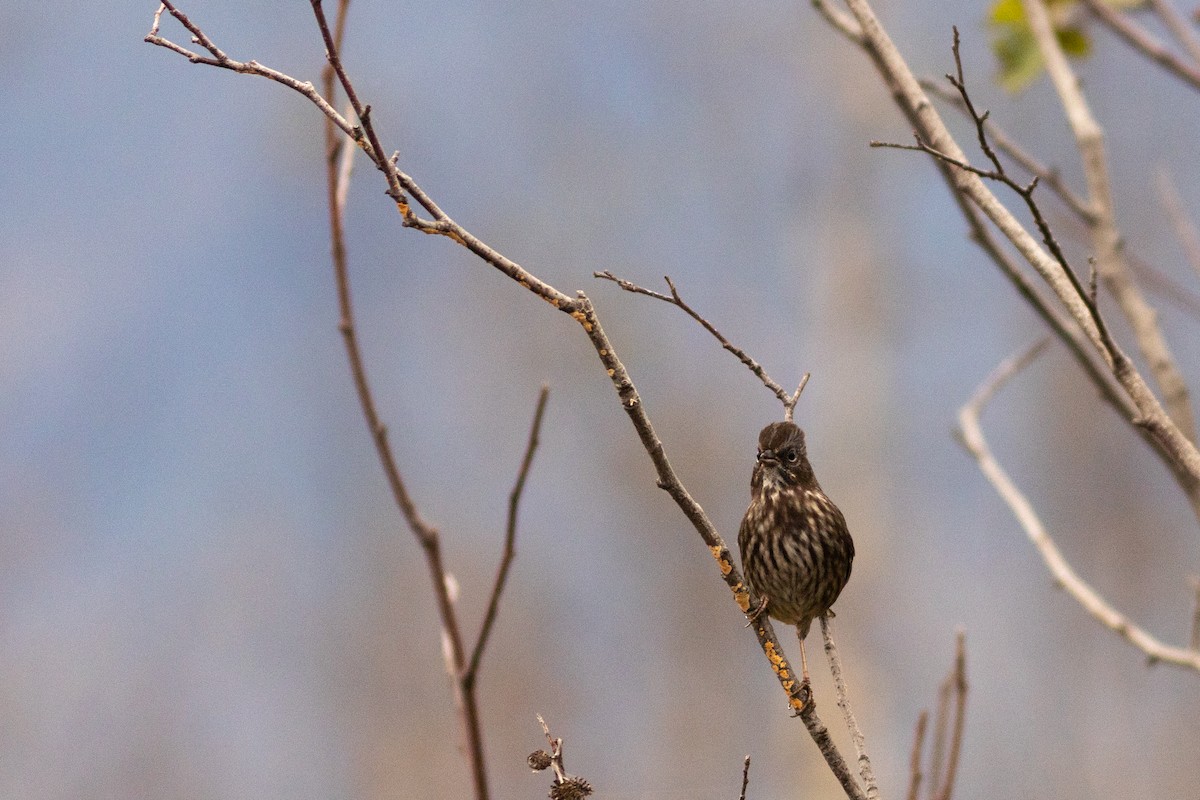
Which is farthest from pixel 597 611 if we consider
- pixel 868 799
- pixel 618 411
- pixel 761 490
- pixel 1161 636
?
pixel 868 799

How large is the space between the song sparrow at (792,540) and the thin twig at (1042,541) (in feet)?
2.08

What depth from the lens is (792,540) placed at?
4438 mm

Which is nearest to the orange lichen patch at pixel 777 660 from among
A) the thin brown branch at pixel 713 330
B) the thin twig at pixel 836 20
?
the thin brown branch at pixel 713 330

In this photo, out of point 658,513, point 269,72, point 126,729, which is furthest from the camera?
point 658,513

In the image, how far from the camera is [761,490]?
15.2 feet

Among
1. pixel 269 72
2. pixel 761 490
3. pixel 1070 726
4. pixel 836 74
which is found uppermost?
pixel 836 74

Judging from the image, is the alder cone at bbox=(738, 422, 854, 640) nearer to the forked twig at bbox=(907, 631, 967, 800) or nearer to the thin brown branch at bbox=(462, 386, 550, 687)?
the forked twig at bbox=(907, 631, 967, 800)

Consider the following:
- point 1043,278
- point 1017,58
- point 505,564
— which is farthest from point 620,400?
point 1017,58

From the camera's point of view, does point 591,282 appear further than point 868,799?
Yes

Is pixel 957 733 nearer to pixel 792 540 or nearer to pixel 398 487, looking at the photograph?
pixel 398 487

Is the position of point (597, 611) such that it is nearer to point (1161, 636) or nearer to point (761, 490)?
point (1161, 636)

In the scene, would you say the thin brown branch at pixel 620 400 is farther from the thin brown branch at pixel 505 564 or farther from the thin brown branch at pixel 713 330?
the thin brown branch at pixel 713 330

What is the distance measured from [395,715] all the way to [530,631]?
166 cm

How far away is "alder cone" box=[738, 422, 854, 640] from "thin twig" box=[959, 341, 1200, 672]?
63 cm
